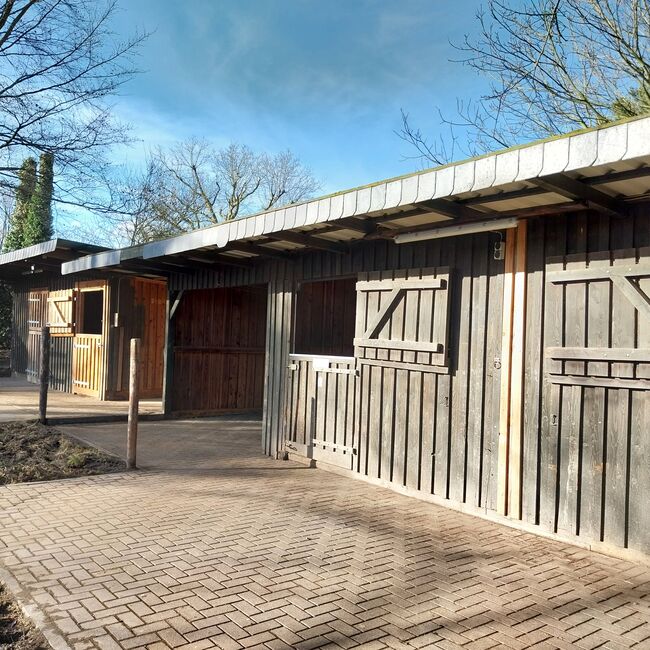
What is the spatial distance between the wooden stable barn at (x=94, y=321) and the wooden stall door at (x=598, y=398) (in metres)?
10.3

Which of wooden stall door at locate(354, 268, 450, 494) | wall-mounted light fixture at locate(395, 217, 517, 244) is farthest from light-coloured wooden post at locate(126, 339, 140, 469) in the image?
wall-mounted light fixture at locate(395, 217, 517, 244)

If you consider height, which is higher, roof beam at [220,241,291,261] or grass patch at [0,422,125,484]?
roof beam at [220,241,291,261]

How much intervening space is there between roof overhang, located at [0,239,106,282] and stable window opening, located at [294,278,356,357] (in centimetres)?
598

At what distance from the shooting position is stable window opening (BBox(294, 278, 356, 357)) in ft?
26.3

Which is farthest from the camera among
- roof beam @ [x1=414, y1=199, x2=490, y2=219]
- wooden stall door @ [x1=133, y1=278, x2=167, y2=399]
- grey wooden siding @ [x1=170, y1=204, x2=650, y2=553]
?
wooden stall door @ [x1=133, y1=278, x2=167, y2=399]

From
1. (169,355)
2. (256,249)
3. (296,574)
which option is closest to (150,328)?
(169,355)

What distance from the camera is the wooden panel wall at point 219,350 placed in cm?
1155

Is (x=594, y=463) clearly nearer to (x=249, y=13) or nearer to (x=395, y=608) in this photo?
(x=395, y=608)

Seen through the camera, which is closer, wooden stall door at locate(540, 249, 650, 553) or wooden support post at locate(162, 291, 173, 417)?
wooden stall door at locate(540, 249, 650, 553)

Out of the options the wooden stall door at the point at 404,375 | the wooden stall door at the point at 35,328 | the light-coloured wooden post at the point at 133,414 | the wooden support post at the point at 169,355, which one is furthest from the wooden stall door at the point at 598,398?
the wooden stall door at the point at 35,328

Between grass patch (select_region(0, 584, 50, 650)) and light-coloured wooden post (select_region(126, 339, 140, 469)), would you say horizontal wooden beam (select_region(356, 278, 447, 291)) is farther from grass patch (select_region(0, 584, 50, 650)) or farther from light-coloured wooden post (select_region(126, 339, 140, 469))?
grass patch (select_region(0, 584, 50, 650))

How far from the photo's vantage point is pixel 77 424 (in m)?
9.68

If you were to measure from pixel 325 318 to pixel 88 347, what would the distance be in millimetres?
7502

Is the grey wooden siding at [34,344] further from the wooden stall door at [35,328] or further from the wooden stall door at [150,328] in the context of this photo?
the wooden stall door at [150,328]
